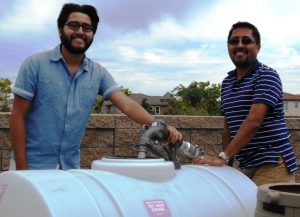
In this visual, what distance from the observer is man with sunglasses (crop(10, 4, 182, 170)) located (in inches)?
136

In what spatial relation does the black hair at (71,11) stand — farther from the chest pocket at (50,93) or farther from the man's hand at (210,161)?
the man's hand at (210,161)

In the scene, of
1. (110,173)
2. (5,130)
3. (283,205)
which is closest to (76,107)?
(110,173)

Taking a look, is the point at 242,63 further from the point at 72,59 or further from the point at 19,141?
the point at 19,141

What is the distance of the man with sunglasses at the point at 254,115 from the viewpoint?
3600 mm

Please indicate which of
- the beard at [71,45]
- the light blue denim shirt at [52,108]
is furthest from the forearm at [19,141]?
the beard at [71,45]

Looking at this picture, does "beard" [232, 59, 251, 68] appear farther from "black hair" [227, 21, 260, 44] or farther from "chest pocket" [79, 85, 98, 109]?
"chest pocket" [79, 85, 98, 109]

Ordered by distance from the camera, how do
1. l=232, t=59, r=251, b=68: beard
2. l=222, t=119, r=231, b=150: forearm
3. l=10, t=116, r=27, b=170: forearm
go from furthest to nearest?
l=222, t=119, r=231, b=150: forearm
l=232, t=59, r=251, b=68: beard
l=10, t=116, r=27, b=170: forearm

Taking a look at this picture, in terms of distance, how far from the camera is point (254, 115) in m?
3.58

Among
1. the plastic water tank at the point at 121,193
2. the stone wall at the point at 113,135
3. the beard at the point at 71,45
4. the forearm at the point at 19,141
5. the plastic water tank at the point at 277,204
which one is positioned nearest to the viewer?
the plastic water tank at the point at 277,204

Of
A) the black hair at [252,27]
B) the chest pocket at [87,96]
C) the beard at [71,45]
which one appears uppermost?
the black hair at [252,27]

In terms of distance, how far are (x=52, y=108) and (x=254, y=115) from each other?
1298mm

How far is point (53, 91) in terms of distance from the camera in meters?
3.48

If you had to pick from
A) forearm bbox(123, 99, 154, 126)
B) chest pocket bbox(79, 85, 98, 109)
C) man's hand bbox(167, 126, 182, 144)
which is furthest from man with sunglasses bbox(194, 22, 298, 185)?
chest pocket bbox(79, 85, 98, 109)

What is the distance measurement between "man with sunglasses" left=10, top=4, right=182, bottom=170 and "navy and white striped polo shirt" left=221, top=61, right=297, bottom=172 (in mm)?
1030
